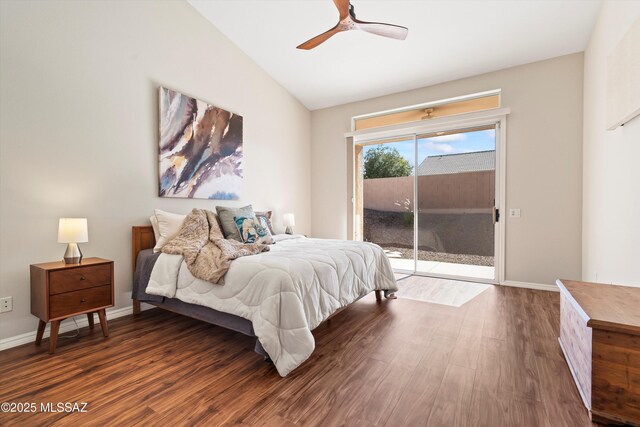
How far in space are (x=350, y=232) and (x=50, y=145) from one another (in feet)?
13.6

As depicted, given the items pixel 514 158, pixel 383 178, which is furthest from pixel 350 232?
pixel 514 158

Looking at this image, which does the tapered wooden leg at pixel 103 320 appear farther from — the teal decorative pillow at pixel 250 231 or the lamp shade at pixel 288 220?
the lamp shade at pixel 288 220

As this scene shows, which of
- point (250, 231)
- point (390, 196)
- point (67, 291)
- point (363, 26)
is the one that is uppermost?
point (363, 26)

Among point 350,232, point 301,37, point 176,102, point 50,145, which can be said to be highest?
point 301,37

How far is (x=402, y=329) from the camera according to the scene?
8.34 feet

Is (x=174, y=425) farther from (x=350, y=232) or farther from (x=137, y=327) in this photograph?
(x=350, y=232)

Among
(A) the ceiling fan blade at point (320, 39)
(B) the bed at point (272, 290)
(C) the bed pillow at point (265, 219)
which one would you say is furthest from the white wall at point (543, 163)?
(C) the bed pillow at point (265, 219)

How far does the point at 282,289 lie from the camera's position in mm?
1900

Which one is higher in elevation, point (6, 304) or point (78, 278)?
point (78, 278)

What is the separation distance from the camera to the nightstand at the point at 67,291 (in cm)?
210

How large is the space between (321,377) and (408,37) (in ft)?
12.5

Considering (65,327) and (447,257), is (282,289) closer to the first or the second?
(65,327)

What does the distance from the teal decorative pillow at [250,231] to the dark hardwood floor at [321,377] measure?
0.96 metres

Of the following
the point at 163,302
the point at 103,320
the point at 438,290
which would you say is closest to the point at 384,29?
the point at 438,290
